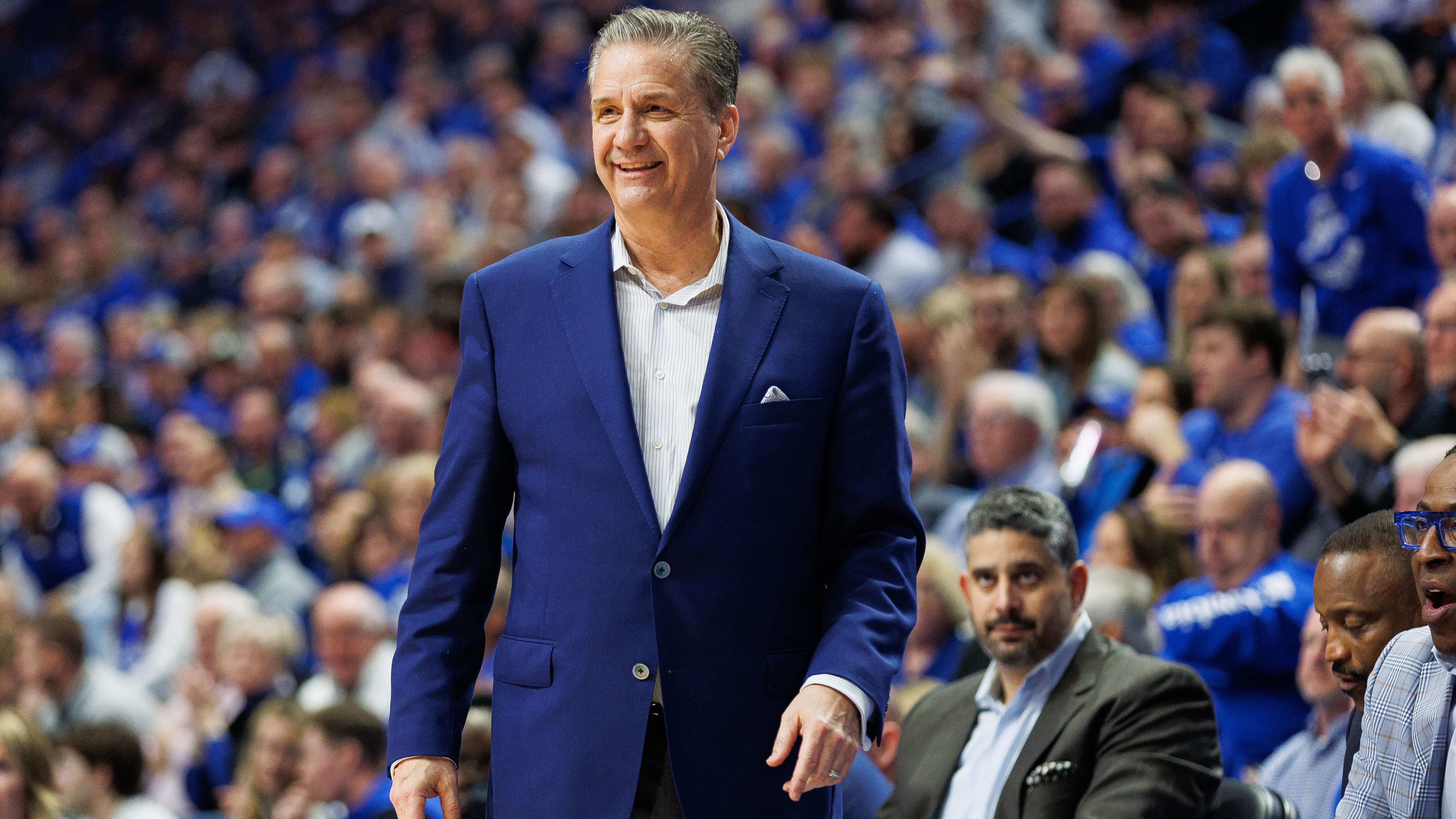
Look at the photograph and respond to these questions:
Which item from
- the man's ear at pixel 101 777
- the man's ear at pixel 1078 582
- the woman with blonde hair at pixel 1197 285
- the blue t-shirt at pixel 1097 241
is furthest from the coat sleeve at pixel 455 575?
the blue t-shirt at pixel 1097 241

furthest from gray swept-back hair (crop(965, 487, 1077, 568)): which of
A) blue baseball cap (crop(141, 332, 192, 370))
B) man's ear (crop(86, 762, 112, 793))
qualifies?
blue baseball cap (crop(141, 332, 192, 370))

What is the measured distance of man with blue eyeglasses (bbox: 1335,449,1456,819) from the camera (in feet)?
6.74

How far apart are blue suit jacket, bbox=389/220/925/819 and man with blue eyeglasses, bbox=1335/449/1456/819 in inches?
26.5

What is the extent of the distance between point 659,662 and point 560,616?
137 millimetres

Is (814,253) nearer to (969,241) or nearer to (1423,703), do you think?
(969,241)

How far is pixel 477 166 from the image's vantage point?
32.8 feet

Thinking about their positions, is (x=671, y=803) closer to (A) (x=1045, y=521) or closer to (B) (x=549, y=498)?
(B) (x=549, y=498)

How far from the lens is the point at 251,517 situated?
6.59 metres

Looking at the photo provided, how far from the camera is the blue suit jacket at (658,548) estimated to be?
186 centimetres

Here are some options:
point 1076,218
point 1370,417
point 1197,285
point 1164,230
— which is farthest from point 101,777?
point 1076,218

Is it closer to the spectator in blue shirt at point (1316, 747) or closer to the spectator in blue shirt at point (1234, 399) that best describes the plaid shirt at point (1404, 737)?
the spectator in blue shirt at point (1316, 747)

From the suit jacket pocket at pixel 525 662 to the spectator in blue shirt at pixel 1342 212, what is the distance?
4186 millimetres

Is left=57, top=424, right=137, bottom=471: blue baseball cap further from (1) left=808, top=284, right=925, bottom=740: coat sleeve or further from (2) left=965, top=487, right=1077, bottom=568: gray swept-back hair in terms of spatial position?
(1) left=808, top=284, right=925, bottom=740: coat sleeve

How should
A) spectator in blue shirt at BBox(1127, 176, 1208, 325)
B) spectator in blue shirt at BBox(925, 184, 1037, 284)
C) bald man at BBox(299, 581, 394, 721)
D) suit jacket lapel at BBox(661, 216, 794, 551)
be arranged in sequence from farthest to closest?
spectator in blue shirt at BBox(925, 184, 1037, 284) → spectator in blue shirt at BBox(1127, 176, 1208, 325) → bald man at BBox(299, 581, 394, 721) → suit jacket lapel at BBox(661, 216, 794, 551)
